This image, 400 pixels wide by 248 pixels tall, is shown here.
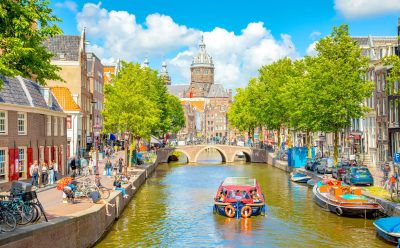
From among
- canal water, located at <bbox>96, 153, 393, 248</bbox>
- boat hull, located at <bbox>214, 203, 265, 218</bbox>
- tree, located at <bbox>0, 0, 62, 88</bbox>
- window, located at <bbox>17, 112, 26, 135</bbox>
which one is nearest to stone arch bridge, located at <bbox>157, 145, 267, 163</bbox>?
canal water, located at <bbox>96, 153, 393, 248</bbox>

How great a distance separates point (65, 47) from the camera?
75750 millimetres

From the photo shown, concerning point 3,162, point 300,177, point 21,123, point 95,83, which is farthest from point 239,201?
point 95,83

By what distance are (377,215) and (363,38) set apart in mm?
56569

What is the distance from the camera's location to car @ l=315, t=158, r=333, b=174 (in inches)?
2270

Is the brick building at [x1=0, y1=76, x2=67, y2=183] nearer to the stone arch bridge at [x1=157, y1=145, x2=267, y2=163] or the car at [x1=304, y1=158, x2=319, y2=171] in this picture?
the car at [x1=304, y1=158, x2=319, y2=171]

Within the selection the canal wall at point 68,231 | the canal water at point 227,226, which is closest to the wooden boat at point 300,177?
the canal water at point 227,226

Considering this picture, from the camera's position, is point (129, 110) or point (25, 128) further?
point (129, 110)

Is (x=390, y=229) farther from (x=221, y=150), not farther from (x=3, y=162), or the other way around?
(x=221, y=150)

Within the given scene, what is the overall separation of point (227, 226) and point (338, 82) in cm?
2573

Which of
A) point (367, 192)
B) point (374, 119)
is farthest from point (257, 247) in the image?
point (374, 119)

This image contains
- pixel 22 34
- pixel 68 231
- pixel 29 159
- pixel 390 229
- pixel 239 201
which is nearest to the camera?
pixel 22 34

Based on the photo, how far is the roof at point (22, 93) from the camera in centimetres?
3667

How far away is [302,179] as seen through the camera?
5947 cm

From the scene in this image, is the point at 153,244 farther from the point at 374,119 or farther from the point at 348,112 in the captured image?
the point at 374,119
